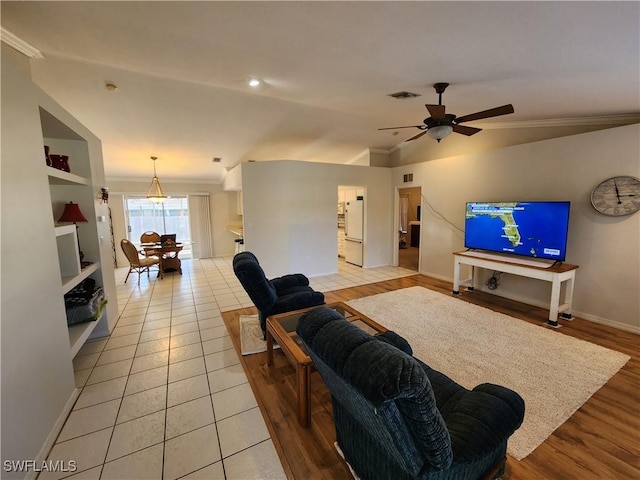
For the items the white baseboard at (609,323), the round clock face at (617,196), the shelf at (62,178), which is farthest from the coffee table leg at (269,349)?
the round clock face at (617,196)

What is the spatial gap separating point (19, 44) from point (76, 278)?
2.05 meters

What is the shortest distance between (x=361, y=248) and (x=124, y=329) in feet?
15.7

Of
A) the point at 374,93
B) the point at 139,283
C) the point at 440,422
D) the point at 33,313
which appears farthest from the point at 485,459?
the point at 139,283

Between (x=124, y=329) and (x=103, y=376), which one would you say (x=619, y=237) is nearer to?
(x=103, y=376)

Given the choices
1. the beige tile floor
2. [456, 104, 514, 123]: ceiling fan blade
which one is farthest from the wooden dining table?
[456, 104, 514, 123]: ceiling fan blade

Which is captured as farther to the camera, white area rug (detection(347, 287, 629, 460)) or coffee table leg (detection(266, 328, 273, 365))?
coffee table leg (detection(266, 328, 273, 365))

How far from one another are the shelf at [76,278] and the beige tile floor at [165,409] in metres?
0.82

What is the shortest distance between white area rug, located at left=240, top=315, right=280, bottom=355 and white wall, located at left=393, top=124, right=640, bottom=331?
3.95 metres

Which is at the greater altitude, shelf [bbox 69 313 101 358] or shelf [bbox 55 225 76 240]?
shelf [bbox 55 225 76 240]

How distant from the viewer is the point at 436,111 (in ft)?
9.04

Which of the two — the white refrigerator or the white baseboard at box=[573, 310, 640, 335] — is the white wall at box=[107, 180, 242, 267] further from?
the white baseboard at box=[573, 310, 640, 335]

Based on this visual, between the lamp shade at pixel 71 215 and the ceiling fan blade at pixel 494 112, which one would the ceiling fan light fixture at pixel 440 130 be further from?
the lamp shade at pixel 71 215

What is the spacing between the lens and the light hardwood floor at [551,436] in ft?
4.99

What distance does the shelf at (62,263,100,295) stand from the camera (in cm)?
226
